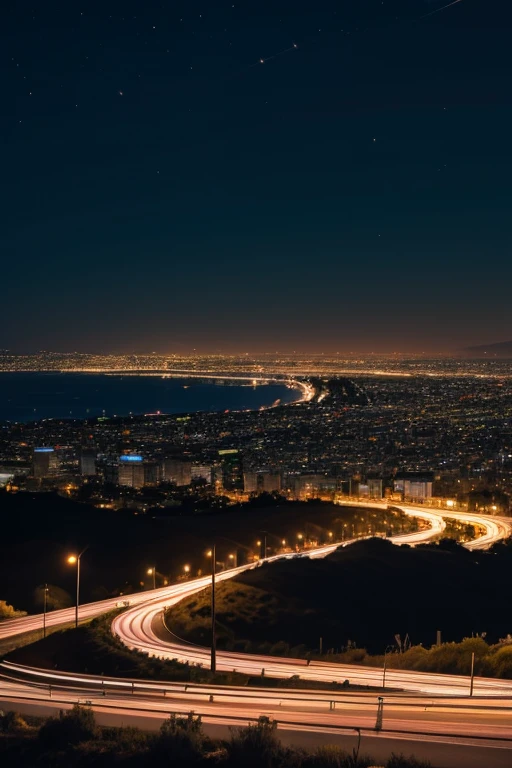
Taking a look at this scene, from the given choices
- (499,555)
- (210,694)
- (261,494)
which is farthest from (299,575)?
(261,494)

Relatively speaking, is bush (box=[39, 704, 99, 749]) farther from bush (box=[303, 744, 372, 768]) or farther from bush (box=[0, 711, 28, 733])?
bush (box=[303, 744, 372, 768])

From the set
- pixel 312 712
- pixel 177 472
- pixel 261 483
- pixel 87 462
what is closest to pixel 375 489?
pixel 261 483

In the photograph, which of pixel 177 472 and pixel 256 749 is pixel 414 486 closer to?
pixel 177 472

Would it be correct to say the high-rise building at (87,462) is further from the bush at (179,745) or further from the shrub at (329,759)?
the shrub at (329,759)

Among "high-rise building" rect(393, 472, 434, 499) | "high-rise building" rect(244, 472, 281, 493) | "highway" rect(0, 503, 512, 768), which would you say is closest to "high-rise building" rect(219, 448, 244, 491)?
"high-rise building" rect(244, 472, 281, 493)

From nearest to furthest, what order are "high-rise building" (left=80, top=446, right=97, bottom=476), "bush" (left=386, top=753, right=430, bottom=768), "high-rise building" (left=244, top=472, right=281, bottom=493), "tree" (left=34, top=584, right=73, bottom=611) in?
"bush" (left=386, top=753, right=430, bottom=768) < "tree" (left=34, top=584, right=73, bottom=611) < "high-rise building" (left=244, top=472, right=281, bottom=493) < "high-rise building" (left=80, top=446, right=97, bottom=476)
